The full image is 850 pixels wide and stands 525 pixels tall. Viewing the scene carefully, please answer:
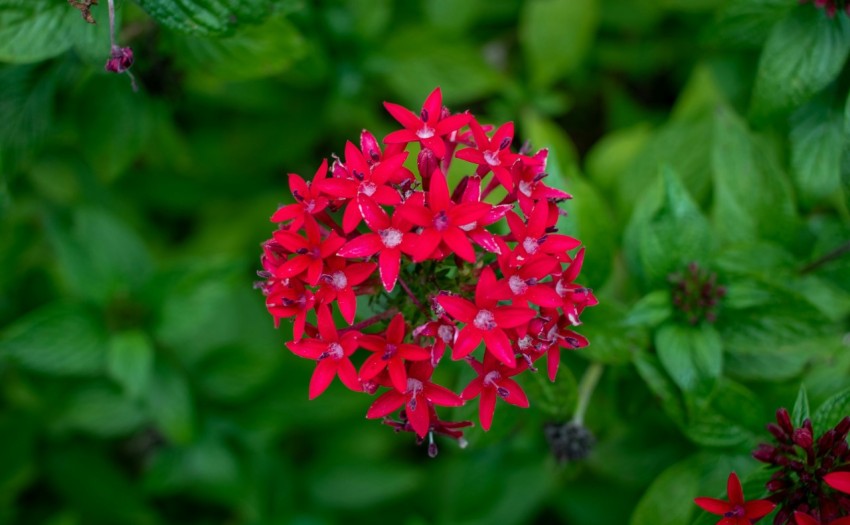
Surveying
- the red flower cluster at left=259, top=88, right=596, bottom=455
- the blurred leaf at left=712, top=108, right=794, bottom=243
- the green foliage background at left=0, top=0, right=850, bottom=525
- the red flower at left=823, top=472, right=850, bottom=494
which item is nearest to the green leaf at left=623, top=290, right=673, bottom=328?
the green foliage background at left=0, top=0, right=850, bottom=525

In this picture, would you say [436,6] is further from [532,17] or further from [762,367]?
[762,367]

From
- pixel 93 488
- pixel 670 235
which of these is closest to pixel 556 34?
pixel 670 235

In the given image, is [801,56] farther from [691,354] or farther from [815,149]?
[691,354]

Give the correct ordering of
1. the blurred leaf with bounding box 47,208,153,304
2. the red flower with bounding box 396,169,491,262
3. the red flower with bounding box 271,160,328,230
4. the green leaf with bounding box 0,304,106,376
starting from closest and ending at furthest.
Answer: the red flower with bounding box 396,169,491,262, the red flower with bounding box 271,160,328,230, the green leaf with bounding box 0,304,106,376, the blurred leaf with bounding box 47,208,153,304

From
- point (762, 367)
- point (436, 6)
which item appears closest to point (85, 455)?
point (436, 6)

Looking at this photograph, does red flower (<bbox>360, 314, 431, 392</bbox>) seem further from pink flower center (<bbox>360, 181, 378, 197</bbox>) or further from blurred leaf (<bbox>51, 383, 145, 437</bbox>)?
blurred leaf (<bbox>51, 383, 145, 437</bbox>)

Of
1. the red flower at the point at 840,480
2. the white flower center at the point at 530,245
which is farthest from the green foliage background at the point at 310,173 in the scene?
the white flower center at the point at 530,245
